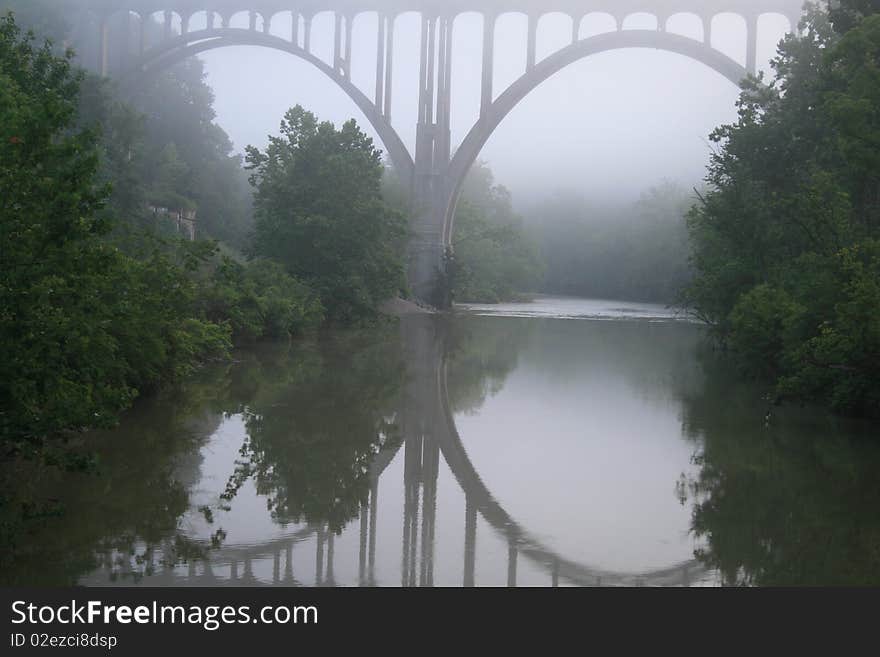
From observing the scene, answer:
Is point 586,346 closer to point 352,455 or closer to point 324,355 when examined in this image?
point 324,355

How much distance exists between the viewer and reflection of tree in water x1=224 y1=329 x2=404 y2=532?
8.36 metres

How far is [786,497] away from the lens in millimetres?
8859

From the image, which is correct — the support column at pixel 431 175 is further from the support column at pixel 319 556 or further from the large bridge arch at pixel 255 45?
the support column at pixel 319 556

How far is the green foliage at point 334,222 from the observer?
30438 millimetres

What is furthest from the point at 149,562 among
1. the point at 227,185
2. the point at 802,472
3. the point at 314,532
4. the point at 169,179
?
the point at 227,185

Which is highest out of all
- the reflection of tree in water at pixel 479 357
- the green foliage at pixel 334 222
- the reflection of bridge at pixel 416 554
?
the green foliage at pixel 334 222

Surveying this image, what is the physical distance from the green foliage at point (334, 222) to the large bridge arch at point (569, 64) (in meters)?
13.3

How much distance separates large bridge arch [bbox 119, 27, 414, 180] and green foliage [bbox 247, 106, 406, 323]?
12.9m

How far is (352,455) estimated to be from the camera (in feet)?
33.9

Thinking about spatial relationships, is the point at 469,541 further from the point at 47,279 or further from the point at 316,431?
the point at 316,431

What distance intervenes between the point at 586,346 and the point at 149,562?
21758 mm

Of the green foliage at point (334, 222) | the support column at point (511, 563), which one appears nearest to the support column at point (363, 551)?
the support column at point (511, 563)

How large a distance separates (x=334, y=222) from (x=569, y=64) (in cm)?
1717

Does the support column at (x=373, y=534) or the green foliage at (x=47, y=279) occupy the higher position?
the green foliage at (x=47, y=279)
